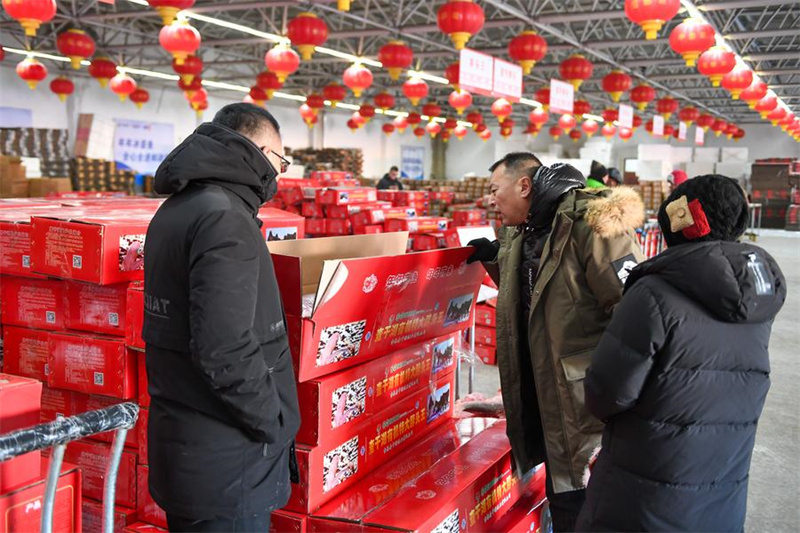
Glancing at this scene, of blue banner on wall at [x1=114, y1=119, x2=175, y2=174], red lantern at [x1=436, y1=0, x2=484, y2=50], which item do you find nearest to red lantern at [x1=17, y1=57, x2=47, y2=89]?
red lantern at [x1=436, y1=0, x2=484, y2=50]

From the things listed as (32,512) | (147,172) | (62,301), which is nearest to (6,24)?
(147,172)

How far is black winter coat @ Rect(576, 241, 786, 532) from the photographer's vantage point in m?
1.69

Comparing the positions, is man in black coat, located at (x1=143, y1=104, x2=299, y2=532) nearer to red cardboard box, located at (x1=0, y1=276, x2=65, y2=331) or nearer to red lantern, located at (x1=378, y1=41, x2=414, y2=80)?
red cardboard box, located at (x1=0, y1=276, x2=65, y2=331)

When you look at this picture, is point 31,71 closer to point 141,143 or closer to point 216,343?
point 141,143

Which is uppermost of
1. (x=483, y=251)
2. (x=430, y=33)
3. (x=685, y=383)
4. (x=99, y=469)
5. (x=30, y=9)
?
(x=430, y=33)

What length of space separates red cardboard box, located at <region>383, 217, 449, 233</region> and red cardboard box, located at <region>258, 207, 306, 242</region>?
534cm

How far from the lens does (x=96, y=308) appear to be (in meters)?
2.46

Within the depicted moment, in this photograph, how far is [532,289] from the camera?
8.23 ft

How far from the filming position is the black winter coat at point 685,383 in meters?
1.69

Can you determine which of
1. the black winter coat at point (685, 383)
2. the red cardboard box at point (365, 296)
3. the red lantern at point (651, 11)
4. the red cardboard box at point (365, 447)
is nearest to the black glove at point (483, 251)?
the red cardboard box at point (365, 296)

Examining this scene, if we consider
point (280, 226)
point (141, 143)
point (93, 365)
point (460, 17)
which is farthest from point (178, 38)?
point (141, 143)

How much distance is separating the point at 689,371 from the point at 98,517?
1989 millimetres

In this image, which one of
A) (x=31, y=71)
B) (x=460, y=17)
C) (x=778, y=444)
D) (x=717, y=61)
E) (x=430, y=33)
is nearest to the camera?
(x=778, y=444)

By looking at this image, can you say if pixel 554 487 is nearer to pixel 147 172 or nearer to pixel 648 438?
pixel 648 438
